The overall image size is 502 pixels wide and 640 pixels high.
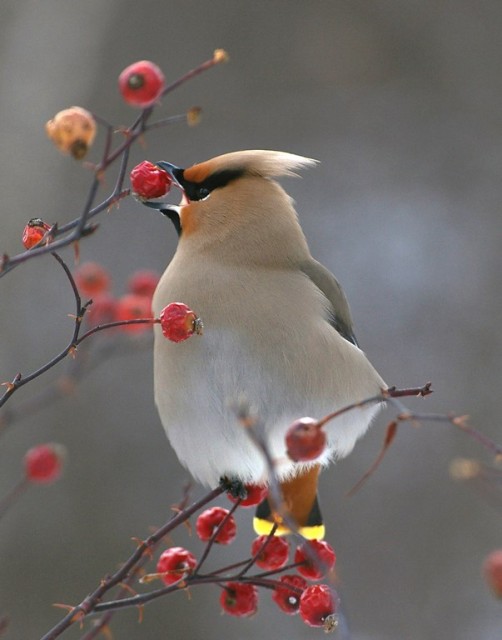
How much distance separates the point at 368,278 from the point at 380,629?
208cm

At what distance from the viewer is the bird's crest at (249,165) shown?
2645 millimetres

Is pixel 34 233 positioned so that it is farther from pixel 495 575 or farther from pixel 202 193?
pixel 202 193

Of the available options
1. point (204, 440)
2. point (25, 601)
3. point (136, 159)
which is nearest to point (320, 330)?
point (204, 440)

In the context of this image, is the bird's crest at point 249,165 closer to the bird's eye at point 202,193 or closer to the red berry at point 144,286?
the bird's eye at point 202,193

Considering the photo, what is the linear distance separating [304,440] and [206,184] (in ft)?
4.35

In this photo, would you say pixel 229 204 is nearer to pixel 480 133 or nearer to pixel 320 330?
pixel 320 330

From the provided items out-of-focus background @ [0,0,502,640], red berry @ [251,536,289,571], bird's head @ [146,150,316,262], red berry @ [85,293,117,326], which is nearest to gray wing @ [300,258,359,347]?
bird's head @ [146,150,316,262]

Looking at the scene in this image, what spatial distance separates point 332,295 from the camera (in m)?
2.78

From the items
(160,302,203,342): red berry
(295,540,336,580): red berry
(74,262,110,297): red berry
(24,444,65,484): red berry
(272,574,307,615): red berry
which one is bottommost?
(272,574,307,615): red berry

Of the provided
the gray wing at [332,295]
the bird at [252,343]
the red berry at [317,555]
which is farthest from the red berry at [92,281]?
the red berry at [317,555]

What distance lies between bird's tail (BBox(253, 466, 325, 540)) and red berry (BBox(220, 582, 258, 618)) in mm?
568

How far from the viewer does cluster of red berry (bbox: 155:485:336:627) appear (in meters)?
1.81

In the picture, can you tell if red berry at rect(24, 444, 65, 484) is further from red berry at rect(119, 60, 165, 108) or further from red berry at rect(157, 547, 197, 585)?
red berry at rect(119, 60, 165, 108)

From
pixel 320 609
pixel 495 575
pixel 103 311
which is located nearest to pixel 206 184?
pixel 103 311
